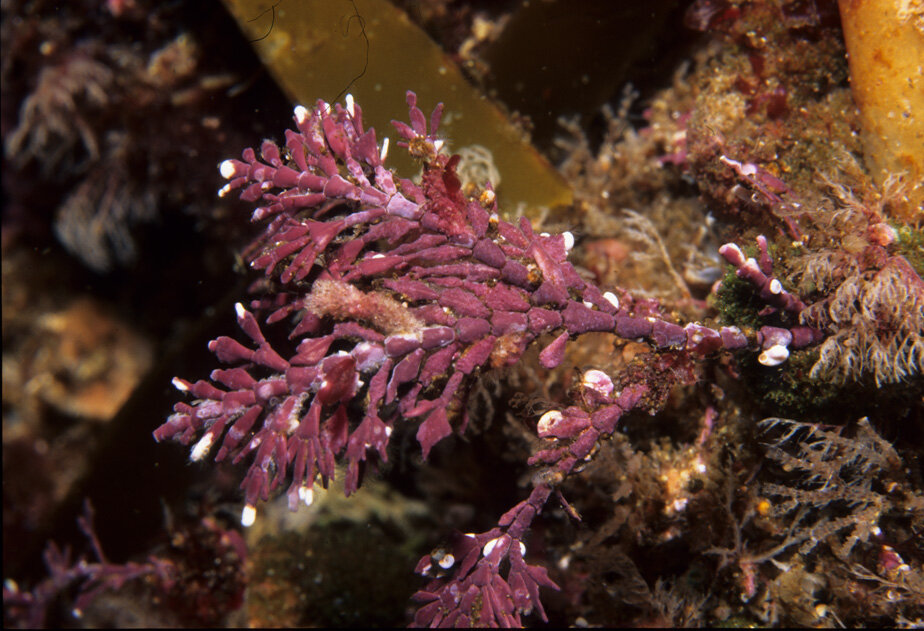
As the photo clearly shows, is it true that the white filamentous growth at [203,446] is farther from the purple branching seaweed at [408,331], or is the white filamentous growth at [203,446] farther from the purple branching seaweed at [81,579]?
the purple branching seaweed at [81,579]

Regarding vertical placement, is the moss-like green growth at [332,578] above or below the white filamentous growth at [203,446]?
below

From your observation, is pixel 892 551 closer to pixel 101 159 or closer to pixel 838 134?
pixel 838 134

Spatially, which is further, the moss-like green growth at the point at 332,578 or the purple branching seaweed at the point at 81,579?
the purple branching seaweed at the point at 81,579

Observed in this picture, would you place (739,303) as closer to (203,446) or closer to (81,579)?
→ (203,446)

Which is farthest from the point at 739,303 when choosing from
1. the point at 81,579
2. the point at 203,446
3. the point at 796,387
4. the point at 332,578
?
the point at 81,579

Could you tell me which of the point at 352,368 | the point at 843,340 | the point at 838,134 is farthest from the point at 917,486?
the point at 352,368

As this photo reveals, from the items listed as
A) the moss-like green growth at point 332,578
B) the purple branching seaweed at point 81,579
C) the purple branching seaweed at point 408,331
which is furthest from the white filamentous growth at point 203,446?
the purple branching seaweed at point 81,579

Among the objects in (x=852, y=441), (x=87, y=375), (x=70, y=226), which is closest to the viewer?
(x=852, y=441)

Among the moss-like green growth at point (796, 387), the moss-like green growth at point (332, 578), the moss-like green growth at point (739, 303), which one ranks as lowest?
the moss-like green growth at point (332, 578)

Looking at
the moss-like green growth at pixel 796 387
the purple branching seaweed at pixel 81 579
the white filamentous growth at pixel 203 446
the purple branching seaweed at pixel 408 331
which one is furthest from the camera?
the purple branching seaweed at pixel 81 579
